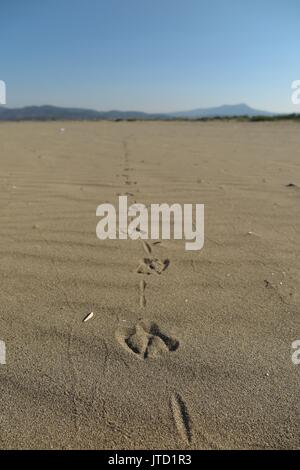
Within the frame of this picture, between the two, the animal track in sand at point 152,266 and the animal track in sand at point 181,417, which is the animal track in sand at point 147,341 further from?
the animal track in sand at point 152,266

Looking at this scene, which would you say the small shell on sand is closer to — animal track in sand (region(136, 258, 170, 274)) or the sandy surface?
the sandy surface

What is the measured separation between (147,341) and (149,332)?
0.19 feet

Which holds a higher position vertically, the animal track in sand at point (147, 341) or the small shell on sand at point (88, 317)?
the small shell on sand at point (88, 317)

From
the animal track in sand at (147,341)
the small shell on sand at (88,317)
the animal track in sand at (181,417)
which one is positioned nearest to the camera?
the animal track in sand at (181,417)

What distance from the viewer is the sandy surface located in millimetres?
1195

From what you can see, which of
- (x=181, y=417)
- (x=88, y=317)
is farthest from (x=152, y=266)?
(x=181, y=417)

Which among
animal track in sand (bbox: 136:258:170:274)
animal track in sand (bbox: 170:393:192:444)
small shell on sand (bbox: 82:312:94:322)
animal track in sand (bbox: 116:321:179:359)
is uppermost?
animal track in sand (bbox: 136:258:170:274)

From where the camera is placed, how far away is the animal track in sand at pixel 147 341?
148 cm

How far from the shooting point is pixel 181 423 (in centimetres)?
119

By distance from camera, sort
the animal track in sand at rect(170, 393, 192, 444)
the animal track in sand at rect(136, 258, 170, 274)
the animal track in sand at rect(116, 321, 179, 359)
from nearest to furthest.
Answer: the animal track in sand at rect(170, 393, 192, 444) < the animal track in sand at rect(116, 321, 179, 359) < the animal track in sand at rect(136, 258, 170, 274)

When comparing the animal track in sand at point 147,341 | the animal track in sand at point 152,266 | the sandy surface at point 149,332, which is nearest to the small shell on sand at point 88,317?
the sandy surface at point 149,332

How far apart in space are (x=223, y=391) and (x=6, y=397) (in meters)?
0.71

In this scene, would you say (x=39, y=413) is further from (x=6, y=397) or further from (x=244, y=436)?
(x=244, y=436)

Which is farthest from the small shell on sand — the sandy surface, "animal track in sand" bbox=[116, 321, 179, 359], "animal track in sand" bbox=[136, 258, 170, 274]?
"animal track in sand" bbox=[136, 258, 170, 274]
